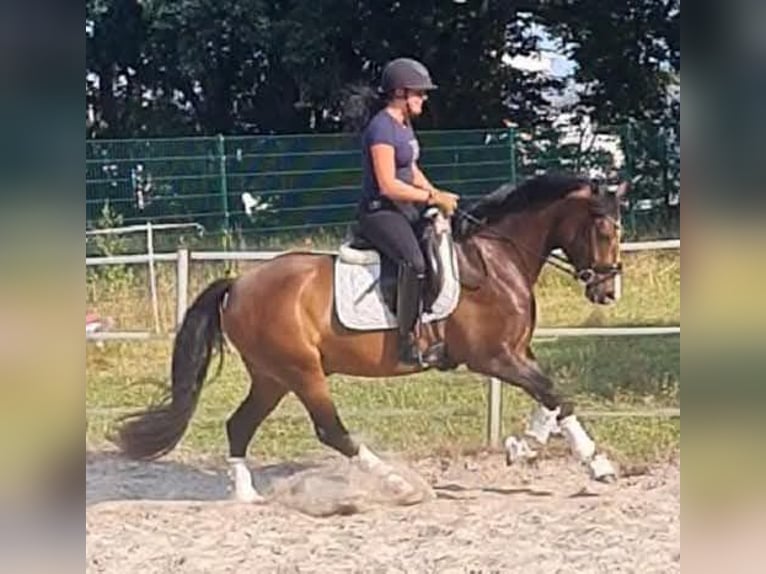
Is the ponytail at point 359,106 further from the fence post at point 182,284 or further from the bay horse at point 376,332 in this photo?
the fence post at point 182,284

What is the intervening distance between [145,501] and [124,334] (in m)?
0.43

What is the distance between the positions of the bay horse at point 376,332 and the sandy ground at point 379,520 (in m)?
0.06

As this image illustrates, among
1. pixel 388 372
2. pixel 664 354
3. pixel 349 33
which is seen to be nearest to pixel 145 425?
pixel 388 372

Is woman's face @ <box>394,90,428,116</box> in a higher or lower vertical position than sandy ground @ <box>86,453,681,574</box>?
higher

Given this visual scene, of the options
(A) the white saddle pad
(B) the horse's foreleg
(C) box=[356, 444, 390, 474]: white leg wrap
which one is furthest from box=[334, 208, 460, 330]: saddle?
(C) box=[356, 444, 390, 474]: white leg wrap

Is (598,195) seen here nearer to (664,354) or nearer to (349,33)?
(664,354)

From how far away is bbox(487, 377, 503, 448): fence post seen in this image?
3186 millimetres

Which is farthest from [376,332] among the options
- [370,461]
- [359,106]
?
[359,106]

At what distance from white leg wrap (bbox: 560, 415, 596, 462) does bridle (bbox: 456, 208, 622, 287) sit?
1.15 feet

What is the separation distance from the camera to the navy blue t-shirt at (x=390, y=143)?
307 centimetres

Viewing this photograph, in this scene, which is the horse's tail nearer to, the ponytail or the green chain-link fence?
the green chain-link fence

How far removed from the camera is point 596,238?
3.18 m

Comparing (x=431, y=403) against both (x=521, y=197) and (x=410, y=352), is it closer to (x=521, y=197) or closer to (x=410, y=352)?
(x=410, y=352)

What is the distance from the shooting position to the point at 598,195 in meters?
3.17
